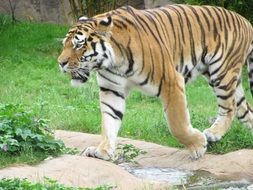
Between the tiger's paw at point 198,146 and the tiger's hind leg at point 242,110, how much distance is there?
3.29 feet

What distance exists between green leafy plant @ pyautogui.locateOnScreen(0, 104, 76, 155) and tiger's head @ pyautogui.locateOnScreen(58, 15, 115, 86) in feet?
1.73

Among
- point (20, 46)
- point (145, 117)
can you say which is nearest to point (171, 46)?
point (145, 117)

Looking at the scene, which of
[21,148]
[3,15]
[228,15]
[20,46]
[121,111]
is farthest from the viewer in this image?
[3,15]

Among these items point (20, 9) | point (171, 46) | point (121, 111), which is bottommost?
point (20, 9)

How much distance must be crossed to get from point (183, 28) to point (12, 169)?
241 centimetres

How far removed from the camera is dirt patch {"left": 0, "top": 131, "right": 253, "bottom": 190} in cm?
574

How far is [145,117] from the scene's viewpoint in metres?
8.79

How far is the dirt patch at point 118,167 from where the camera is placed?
5738 mm

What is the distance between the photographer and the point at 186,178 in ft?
20.9

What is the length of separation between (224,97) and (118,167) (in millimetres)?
1640

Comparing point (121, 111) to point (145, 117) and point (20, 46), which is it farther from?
point (20, 46)

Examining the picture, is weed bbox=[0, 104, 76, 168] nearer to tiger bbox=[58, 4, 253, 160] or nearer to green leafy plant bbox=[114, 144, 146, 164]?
tiger bbox=[58, 4, 253, 160]

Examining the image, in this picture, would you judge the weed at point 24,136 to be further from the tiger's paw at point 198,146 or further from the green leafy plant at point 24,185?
the tiger's paw at point 198,146

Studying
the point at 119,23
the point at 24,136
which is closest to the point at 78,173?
the point at 24,136
